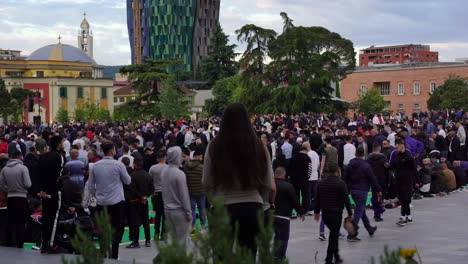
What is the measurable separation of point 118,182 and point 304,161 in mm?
6813

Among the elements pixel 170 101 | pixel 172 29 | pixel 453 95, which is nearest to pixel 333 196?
pixel 170 101

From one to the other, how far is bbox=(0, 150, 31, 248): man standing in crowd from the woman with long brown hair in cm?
590

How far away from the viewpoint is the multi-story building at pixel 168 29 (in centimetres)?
17088

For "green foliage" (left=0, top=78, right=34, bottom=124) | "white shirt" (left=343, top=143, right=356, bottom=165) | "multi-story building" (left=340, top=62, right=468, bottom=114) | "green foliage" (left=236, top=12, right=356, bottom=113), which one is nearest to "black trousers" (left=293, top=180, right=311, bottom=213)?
"white shirt" (left=343, top=143, right=356, bottom=165)

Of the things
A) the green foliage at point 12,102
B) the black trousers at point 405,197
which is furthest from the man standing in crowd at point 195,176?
the green foliage at point 12,102

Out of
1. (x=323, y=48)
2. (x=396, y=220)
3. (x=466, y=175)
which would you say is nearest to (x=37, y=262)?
(x=396, y=220)

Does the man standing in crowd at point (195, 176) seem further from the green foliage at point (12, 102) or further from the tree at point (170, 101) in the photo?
the green foliage at point (12, 102)

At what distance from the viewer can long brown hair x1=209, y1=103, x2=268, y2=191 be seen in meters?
7.11

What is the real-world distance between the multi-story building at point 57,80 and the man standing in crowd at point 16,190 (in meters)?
93.0

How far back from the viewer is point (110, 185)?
11430mm

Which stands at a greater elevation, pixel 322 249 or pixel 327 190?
pixel 327 190

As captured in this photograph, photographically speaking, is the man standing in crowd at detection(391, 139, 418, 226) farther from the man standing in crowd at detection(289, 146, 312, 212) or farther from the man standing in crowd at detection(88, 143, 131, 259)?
the man standing in crowd at detection(88, 143, 131, 259)

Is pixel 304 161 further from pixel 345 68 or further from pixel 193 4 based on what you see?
pixel 193 4

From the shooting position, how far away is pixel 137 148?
20156 mm
